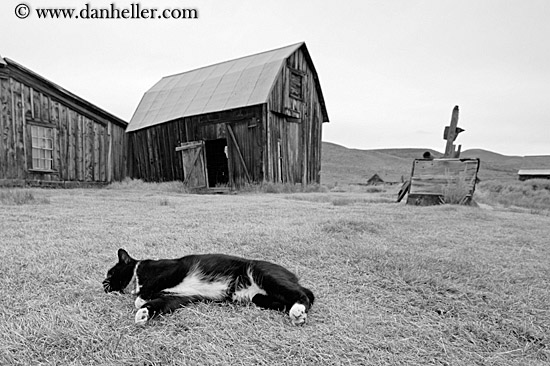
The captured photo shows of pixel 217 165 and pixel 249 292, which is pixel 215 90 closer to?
pixel 217 165

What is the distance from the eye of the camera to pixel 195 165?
13.8m

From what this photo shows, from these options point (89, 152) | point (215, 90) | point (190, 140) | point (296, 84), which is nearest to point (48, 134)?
point (89, 152)

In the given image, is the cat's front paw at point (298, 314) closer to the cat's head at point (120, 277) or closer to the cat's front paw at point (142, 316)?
the cat's front paw at point (142, 316)

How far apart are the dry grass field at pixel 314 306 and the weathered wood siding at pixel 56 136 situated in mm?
9024

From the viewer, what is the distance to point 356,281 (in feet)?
7.95

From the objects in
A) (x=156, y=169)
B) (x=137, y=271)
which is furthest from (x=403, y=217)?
(x=156, y=169)

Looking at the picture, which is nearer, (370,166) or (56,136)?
(56,136)

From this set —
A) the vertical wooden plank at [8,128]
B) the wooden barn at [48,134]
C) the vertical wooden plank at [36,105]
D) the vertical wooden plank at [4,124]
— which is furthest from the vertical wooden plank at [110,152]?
the vertical wooden plank at [4,124]

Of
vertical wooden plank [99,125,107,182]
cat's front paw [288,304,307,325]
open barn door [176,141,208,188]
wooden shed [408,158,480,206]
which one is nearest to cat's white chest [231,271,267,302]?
cat's front paw [288,304,307,325]

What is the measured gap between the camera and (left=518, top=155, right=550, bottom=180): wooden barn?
3294 centimetres

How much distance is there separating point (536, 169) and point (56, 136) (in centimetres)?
3976

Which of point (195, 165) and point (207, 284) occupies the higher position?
point (195, 165)

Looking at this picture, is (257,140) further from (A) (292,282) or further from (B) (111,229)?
(A) (292,282)

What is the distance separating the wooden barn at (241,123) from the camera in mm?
12836
